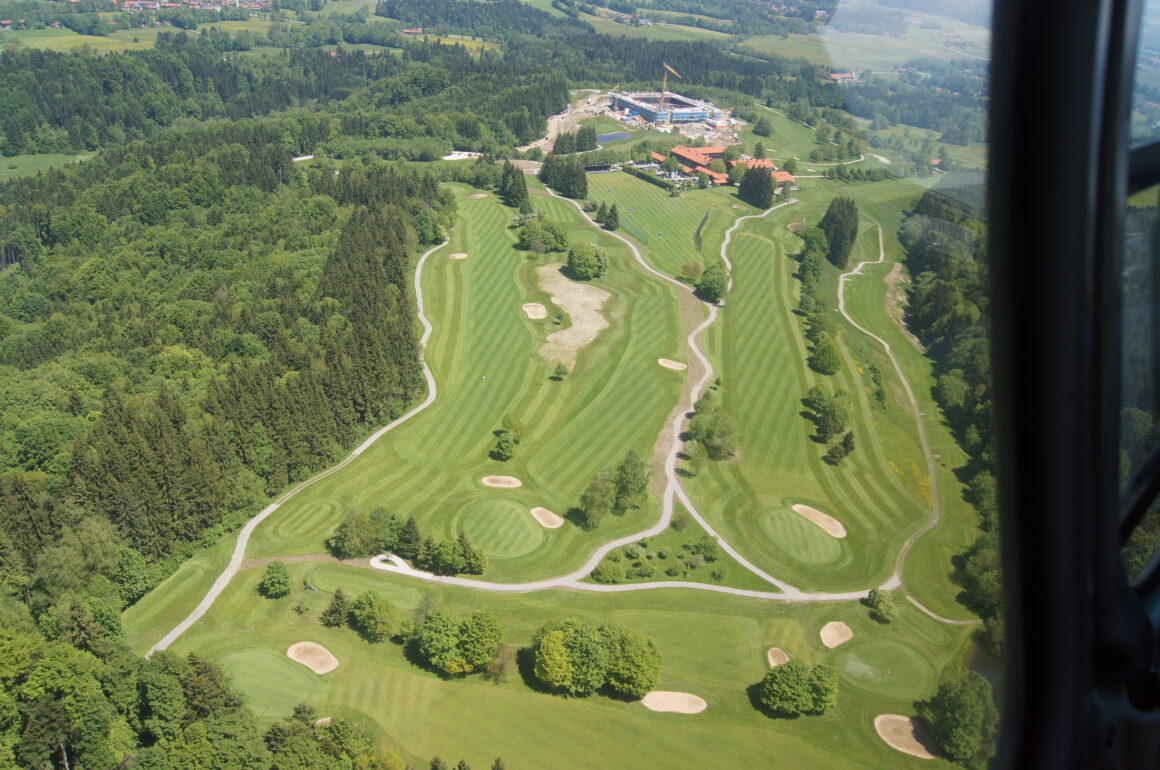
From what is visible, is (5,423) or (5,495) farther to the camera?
(5,423)

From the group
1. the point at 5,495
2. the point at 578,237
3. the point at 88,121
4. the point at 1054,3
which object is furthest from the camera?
the point at 88,121

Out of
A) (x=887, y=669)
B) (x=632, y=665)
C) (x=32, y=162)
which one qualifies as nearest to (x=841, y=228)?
(x=887, y=669)

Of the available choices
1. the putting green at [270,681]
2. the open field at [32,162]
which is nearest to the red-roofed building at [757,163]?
the putting green at [270,681]

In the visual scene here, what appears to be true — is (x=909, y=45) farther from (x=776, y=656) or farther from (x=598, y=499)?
(x=598, y=499)

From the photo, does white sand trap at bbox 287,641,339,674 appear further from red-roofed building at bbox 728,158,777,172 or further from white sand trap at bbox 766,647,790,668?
red-roofed building at bbox 728,158,777,172

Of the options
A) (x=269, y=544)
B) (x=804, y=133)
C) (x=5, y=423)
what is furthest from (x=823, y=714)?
(x=804, y=133)

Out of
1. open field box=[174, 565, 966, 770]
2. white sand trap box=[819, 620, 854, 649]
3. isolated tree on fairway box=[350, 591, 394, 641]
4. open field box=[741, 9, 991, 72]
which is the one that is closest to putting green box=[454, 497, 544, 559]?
open field box=[174, 565, 966, 770]

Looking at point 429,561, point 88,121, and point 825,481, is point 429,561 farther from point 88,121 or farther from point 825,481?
point 88,121
